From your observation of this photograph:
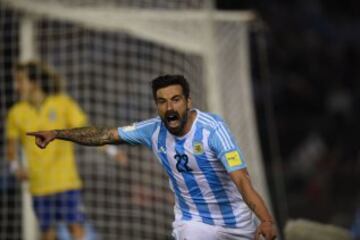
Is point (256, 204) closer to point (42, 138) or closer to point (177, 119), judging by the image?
point (177, 119)

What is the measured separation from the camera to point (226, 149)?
578 centimetres

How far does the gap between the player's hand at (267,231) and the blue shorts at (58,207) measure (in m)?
3.74

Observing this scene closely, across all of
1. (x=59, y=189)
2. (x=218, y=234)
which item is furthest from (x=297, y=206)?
(x=218, y=234)

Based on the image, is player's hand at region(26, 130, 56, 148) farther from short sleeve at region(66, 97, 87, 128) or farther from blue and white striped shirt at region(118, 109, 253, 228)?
short sleeve at region(66, 97, 87, 128)

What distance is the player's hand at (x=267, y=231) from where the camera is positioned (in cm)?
532

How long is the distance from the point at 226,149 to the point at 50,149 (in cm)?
334

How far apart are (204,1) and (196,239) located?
14.1 feet

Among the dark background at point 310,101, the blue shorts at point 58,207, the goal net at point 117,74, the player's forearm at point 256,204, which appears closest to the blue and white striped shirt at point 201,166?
the player's forearm at point 256,204

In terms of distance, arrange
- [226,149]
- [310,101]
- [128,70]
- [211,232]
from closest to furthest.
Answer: [226,149] → [211,232] → [128,70] → [310,101]

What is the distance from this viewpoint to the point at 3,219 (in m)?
10.6

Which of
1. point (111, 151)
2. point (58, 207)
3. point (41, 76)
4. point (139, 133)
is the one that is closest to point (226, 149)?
point (139, 133)

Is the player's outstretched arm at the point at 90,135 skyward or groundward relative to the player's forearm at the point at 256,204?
skyward

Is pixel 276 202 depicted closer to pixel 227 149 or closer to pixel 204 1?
pixel 204 1

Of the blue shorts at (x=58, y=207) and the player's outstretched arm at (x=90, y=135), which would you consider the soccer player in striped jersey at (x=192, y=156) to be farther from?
the blue shorts at (x=58, y=207)
